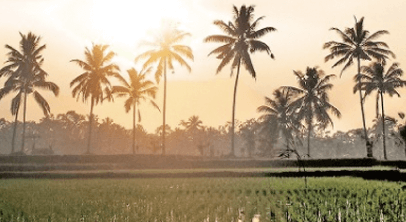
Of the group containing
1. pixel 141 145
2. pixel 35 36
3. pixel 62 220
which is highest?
pixel 35 36

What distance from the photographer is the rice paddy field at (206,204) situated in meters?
13.1

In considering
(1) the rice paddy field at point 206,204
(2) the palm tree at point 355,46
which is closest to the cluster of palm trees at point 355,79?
(2) the palm tree at point 355,46

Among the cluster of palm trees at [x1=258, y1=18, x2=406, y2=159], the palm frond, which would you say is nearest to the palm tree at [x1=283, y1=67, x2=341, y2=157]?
the cluster of palm trees at [x1=258, y1=18, x2=406, y2=159]

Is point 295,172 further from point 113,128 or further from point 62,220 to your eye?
point 113,128

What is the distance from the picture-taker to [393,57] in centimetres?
5088

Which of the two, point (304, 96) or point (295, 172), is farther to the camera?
point (304, 96)

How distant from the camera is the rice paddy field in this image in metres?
13.1

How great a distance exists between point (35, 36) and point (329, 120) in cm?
3633

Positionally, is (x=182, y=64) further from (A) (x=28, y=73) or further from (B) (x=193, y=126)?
(B) (x=193, y=126)

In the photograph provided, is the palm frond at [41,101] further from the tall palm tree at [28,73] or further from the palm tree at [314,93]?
the palm tree at [314,93]

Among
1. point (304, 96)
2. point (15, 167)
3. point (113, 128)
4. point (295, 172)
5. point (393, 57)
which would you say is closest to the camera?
point (295, 172)

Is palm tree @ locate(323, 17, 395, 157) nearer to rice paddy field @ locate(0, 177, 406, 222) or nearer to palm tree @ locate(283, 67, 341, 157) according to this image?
palm tree @ locate(283, 67, 341, 157)

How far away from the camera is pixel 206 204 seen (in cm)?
1620

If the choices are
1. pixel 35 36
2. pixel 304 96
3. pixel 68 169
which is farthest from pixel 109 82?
pixel 304 96
